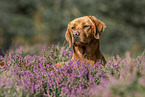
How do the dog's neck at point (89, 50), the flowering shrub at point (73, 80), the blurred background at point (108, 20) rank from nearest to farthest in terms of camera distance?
the flowering shrub at point (73, 80) → the dog's neck at point (89, 50) → the blurred background at point (108, 20)

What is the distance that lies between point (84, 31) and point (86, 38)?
172 millimetres

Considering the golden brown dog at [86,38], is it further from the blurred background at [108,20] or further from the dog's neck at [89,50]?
the blurred background at [108,20]

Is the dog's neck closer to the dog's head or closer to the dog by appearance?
the dog

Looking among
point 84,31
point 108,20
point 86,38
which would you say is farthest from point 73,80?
point 108,20

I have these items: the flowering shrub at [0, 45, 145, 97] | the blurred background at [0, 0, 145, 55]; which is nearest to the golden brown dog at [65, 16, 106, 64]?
the flowering shrub at [0, 45, 145, 97]

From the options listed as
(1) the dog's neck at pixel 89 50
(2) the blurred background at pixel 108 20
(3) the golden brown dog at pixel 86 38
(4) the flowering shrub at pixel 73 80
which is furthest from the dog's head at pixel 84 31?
(2) the blurred background at pixel 108 20

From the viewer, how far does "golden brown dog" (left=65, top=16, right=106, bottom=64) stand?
4.92m

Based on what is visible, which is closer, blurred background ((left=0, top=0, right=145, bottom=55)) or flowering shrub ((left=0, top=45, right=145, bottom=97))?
flowering shrub ((left=0, top=45, right=145, bottom=97))

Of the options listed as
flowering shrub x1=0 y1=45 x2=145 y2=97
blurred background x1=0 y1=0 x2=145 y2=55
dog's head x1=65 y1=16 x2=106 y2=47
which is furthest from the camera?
blurred background x1=0 y1=0 x2=145 y2=55

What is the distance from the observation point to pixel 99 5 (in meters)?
19.6

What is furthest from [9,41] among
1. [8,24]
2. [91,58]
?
[91,58]

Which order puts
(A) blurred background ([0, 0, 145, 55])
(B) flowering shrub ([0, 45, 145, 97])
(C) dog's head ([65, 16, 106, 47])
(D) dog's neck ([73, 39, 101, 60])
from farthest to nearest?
(A) blurred background ([0, 0, 145, 55]) → (D) dog's neck ([73, 39, 101, 60]) → (C) dog's head ([65, 16, 106, 47]) → (B) flowering shrub ([0, 45, 145, 97])

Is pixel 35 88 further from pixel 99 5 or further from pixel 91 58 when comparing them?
pixel 99 5

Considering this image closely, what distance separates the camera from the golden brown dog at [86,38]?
16.1 feet
